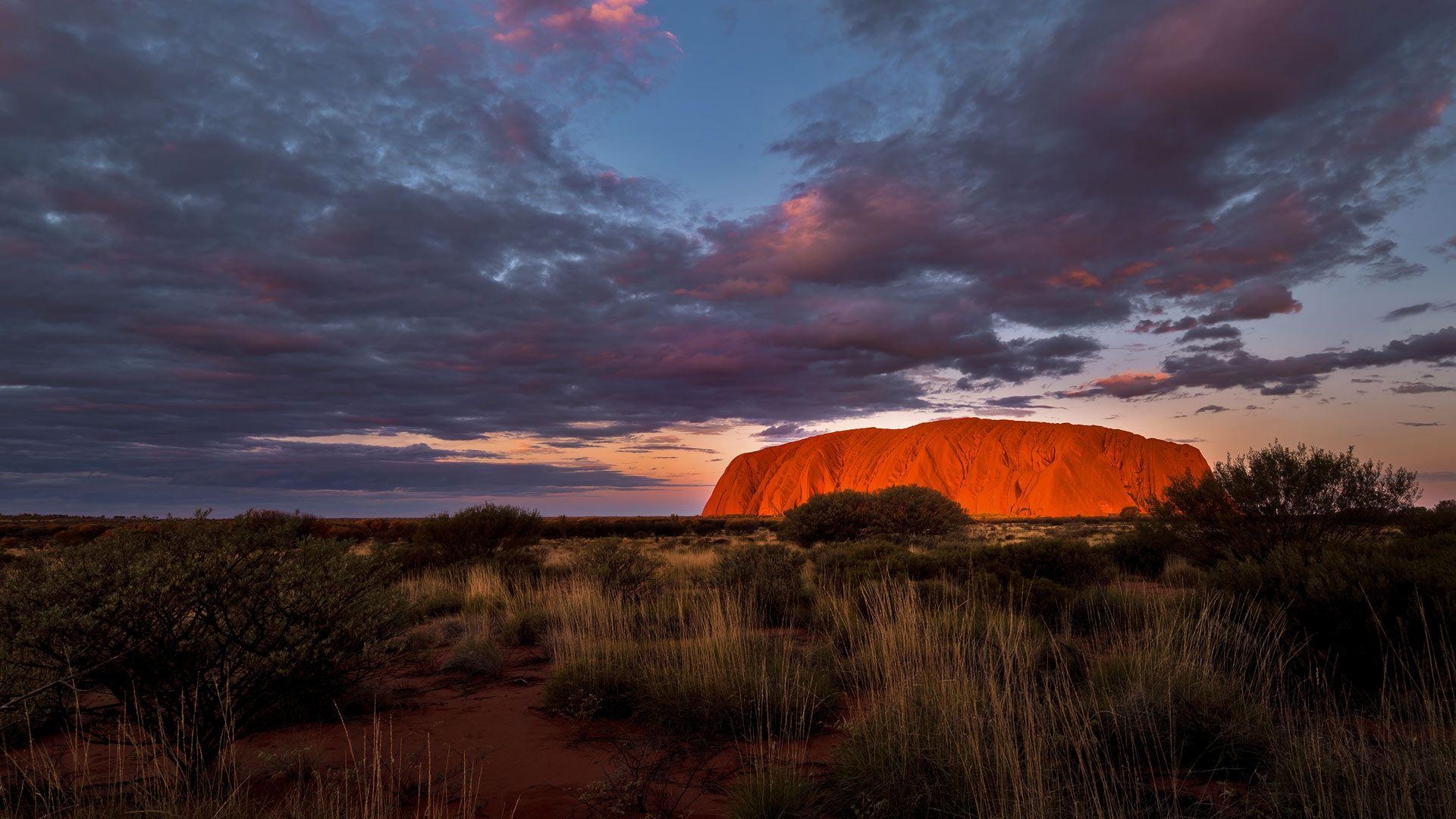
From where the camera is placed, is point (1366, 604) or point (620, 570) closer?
point (1366, 604)

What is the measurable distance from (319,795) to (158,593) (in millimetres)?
2006

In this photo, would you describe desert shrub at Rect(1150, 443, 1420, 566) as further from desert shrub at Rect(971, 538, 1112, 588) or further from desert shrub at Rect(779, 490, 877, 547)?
desert shrub at Rect(779, 490, 877, 547)

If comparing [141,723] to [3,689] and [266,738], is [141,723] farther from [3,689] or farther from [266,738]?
[266,738]

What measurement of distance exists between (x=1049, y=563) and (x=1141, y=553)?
435 centimetres

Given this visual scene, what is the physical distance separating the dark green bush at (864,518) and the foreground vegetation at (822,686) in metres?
14.8

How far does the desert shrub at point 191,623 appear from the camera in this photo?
13.1 ft

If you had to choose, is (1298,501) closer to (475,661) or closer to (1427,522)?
(1427,522)

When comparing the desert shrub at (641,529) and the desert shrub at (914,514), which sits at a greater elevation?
the desert shrub at (914,514)

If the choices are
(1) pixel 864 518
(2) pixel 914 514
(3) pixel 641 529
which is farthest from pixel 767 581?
(3) pixel 641 529

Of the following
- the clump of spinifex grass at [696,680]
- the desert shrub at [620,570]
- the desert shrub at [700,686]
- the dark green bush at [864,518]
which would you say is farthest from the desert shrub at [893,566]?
the dark green bush at [864,518]

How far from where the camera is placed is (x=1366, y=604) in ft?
18.4

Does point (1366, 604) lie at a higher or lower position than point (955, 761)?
higher

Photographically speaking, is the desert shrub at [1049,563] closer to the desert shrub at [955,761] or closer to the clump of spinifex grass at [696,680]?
the clump of spinifex grass at [696,680]

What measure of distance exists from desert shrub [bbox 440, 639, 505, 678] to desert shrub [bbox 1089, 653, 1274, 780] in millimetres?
6275
